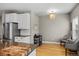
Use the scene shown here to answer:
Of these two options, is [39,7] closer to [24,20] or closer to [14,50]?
[24,20]

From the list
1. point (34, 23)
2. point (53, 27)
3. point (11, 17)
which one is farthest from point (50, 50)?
point (11, 17)

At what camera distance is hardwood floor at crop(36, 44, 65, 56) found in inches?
78.6

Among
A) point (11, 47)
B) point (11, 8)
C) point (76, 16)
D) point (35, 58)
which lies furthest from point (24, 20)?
point (76, 16)

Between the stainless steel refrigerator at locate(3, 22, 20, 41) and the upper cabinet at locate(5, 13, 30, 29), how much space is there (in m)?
0.07

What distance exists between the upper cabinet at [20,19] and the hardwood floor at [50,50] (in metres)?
0.42

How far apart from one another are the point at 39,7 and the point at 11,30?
0.60m

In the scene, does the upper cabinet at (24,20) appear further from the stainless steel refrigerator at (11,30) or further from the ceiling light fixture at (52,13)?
the ceiling light fixture at (52,13)

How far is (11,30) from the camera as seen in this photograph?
2152 mm

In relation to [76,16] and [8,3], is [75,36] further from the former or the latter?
[8,3]

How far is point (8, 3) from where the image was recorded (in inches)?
77.1

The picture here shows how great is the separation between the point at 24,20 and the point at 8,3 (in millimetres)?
367

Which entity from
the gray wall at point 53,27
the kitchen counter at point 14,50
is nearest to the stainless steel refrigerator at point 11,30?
the kitchen counter at point 14,50

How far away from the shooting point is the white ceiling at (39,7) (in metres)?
1.98

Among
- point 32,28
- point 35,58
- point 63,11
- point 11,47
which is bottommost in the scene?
point 35,58
